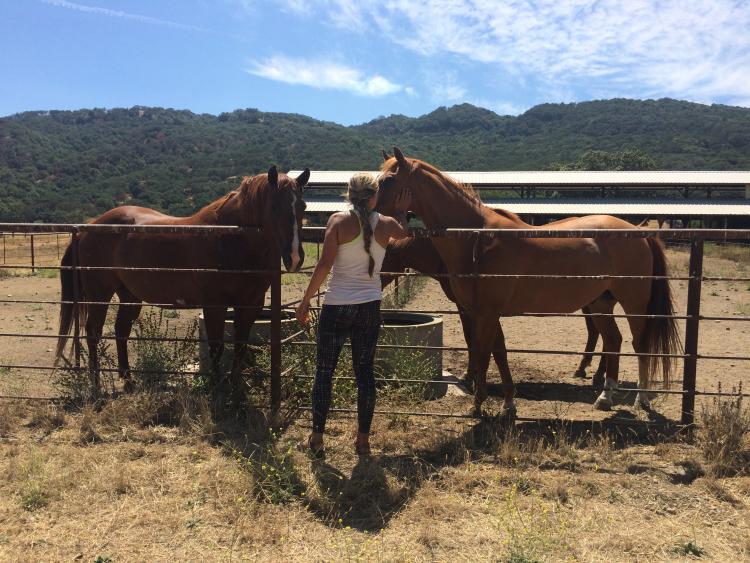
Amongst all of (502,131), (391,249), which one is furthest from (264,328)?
(502,131)

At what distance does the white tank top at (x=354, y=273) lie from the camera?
10.4 feet

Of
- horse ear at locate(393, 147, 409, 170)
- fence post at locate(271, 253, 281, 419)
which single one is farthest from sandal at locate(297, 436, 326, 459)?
horse ear at locate(393, 147, 409, 170)

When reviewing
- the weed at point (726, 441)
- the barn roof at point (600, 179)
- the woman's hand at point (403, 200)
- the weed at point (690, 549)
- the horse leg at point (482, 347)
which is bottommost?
the weed at point (690, 549)

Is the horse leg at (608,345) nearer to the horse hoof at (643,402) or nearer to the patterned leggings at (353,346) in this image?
the horse hoof at (643,402)

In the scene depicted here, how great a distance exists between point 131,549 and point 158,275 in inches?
113

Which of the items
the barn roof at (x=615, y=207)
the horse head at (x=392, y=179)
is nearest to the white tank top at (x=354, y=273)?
the horse head at (x=392, y=179)

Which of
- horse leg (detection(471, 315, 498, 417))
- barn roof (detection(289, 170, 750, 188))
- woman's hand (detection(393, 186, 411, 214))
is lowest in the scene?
horse leg (detection(471, 315, 498, 417))

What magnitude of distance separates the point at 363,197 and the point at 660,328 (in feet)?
10.9

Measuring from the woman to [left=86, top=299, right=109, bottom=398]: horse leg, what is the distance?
225cm

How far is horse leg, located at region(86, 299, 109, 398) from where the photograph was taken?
4.48m

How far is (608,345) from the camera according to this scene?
5.38 m

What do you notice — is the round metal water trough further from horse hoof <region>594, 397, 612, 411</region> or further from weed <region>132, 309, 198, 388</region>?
weed <region>132, 309, 198, 388</region>

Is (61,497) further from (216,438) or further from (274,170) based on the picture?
(274,170)

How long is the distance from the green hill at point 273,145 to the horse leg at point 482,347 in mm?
56458
